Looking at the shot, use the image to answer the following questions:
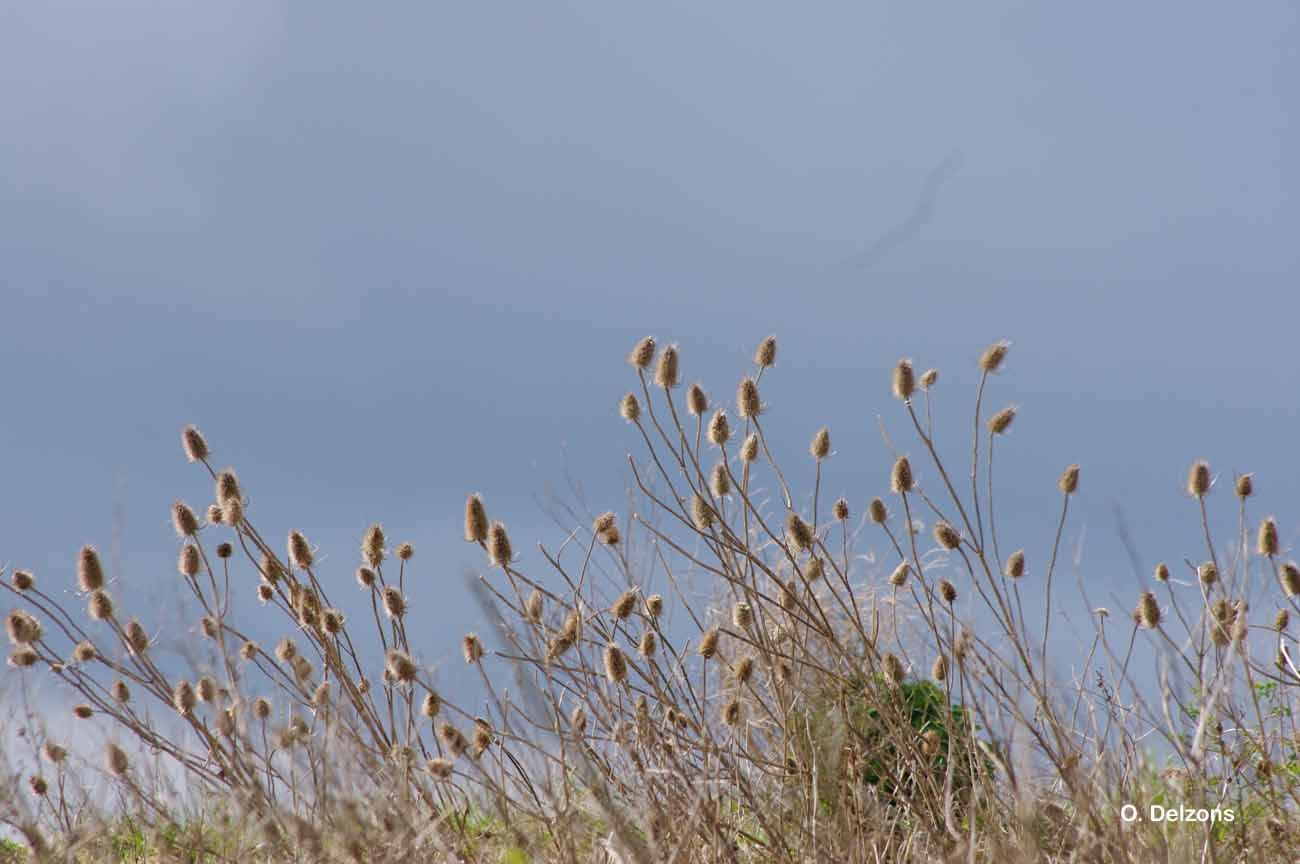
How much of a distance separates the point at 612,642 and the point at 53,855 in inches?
52.2

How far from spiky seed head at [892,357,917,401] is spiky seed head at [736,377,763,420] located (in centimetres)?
36

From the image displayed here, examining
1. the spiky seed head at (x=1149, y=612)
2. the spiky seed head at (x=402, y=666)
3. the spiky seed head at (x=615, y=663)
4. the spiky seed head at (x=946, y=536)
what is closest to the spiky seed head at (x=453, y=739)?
the spiky seed head at (x=402, y=666)

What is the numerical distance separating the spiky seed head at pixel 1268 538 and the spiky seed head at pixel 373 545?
2.41m

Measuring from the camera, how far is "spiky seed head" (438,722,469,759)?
321 centimetres

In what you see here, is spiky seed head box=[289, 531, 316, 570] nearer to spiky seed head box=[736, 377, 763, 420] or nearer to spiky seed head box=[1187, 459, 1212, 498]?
spiky seed head box=[736, 377, 763, 420]

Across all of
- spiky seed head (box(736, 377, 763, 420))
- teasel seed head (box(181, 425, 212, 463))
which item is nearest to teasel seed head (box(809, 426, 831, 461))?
spiky seed head (box(736, 377, 763, 420))

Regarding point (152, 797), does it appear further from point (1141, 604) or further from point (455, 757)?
point (1141, 604)

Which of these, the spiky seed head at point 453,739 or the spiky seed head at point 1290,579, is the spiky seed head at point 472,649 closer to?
the spiky seed head at point 453,739

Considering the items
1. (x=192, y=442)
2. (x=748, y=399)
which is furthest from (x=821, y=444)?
(x=192, y=442)

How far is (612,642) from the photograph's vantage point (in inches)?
130

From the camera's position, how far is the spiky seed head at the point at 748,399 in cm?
348

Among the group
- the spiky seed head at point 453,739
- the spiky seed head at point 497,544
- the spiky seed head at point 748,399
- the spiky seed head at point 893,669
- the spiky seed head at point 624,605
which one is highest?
the spiky seed head at point 748,399

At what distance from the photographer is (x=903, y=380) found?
3471 millimetres

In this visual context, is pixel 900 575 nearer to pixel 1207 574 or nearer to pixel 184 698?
pixel 1207 574
